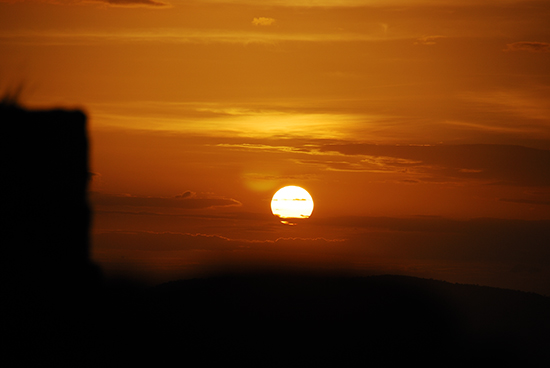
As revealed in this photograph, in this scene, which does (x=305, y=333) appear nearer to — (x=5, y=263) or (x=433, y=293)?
(x=433, y=293)

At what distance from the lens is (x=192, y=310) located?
52.4 ft

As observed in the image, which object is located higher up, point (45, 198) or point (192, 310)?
point (192, 310)

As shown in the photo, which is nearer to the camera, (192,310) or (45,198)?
(45,198)

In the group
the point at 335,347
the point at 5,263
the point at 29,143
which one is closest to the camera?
the point at 5,263

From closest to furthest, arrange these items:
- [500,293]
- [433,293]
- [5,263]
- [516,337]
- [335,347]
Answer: [5,263] → [335,347] → [516,337] → [433,293] → [500,293]

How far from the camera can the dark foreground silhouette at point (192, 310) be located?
712 cm

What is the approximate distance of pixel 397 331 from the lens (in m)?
16.3

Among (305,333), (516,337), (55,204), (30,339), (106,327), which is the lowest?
(30,339)

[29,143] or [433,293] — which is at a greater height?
[433,293]

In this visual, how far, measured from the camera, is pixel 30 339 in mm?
7141

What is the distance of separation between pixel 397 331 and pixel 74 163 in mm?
11235

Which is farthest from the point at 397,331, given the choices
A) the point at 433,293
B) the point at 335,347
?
the point at 433,293

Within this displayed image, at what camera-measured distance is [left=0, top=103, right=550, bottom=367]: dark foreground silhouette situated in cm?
712

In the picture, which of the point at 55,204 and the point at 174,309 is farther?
the point at 174,309
